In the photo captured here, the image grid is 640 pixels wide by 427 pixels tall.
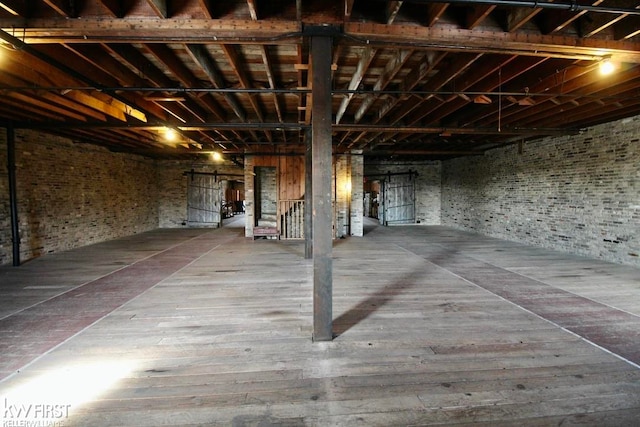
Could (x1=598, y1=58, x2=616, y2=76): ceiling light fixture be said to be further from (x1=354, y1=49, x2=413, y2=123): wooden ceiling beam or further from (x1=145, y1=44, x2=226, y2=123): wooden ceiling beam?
(x1=145, y1=44, x2=226, y2=123): wooden ceiling beam

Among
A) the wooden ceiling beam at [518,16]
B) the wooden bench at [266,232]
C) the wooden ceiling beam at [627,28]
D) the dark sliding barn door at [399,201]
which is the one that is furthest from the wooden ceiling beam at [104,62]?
the dark sliding barn door at [399,201]

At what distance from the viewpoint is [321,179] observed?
289cm

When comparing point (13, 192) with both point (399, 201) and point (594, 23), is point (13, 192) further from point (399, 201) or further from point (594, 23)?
point (399, 201)

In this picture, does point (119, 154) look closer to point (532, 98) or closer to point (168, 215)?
point (168, 215)

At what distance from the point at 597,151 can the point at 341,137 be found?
582 centimetres

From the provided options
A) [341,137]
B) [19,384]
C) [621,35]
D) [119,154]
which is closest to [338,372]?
[19,384]

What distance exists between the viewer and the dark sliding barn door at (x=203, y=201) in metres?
12.4

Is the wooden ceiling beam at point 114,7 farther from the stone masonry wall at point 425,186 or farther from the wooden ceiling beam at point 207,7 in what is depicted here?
the stone masonry wall at point 425,186

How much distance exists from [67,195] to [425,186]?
12.4 meters

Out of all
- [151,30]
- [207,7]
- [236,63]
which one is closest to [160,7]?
[151,30]

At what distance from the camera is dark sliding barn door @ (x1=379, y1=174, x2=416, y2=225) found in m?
13.3

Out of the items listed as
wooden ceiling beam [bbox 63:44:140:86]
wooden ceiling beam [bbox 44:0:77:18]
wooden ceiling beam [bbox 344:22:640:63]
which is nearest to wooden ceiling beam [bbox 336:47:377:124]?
wooden ceiling beam [bbox 344:22:640:63]

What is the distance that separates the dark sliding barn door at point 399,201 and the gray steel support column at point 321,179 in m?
10.8

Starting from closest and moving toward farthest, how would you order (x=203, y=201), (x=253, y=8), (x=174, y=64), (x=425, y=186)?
1. (x=253, y=8)
2. (x=174, y=64)
3. (x=203, y=201)
4. (x=425, y=186)
